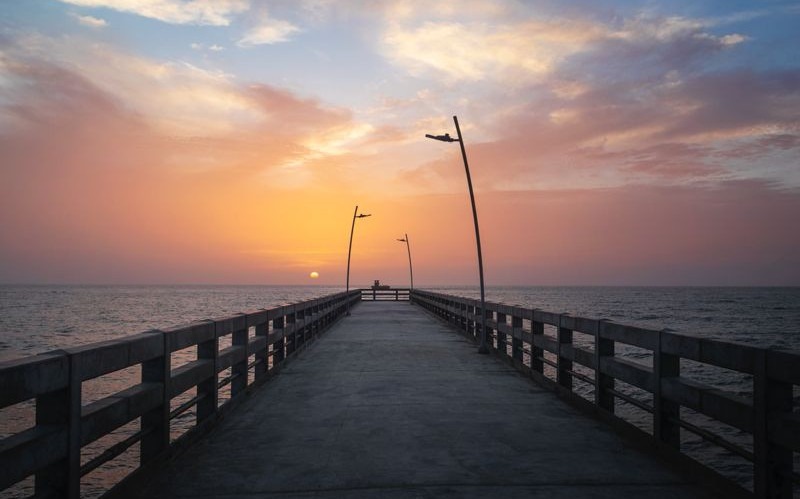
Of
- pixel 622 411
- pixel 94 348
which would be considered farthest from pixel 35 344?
pixel 94 348

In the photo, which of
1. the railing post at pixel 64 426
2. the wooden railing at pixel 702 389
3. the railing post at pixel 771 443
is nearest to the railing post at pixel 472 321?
the wooden railing at pixel 702 389

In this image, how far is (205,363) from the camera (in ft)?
25.0

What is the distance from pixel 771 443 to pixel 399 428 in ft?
12.7

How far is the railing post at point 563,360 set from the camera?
9.94 m

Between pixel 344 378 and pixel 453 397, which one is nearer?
pixel 453 397

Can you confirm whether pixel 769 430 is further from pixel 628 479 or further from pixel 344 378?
pixel 344 378

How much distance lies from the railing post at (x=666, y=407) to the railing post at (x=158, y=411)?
460cm

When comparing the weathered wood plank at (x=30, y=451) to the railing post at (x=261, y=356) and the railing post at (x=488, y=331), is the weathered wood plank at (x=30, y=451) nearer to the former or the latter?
the railing post at (x=261, y=356)

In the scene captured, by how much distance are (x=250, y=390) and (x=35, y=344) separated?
140 feet

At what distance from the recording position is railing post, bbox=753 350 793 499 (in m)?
4.71

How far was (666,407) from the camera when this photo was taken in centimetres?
647

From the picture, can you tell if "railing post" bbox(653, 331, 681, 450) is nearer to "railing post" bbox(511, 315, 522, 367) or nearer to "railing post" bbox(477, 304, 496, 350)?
"railing post" bbox(511, 315, 522, 367)

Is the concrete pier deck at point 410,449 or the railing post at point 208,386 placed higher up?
the railing post at point 208,386

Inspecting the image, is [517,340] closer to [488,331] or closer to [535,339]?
[535,339]
